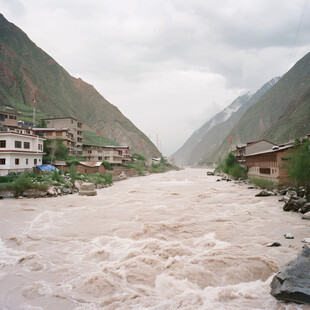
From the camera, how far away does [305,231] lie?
10.9m

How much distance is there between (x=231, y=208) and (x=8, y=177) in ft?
67.4

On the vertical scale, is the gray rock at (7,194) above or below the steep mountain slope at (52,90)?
below

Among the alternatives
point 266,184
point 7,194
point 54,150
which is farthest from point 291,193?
point 54,150

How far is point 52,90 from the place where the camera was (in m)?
102

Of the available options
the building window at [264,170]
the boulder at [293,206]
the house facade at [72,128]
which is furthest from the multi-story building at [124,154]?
the boulder at [293,206]

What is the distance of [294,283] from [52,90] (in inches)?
4304

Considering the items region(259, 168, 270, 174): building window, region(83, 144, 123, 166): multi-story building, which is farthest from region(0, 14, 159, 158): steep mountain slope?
region(259, 168, 270, 174): building window

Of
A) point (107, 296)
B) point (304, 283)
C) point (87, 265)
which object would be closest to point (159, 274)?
point (107, 296)

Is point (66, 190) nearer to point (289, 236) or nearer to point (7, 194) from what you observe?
point (7, 194)

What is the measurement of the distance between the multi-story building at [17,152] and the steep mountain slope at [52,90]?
5554cm

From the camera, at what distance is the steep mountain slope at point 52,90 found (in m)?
86.6

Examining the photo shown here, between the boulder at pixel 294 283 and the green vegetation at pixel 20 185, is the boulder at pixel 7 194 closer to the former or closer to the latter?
the green vegetation at pixel 20 185

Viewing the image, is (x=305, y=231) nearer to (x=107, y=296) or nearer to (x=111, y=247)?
(x=111, y=247)

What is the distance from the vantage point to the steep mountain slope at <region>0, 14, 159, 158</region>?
8662 cm
